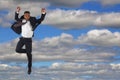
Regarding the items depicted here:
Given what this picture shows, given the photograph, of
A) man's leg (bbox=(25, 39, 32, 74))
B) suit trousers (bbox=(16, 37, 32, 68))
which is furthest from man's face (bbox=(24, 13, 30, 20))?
man's leg (bbox=(25, 39, 32, 74))

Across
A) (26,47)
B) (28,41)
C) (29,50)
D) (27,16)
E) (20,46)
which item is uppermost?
(27,16)

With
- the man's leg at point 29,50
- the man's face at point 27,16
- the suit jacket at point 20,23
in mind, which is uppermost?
the man's face at point 27,16

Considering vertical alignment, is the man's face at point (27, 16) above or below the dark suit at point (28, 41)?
above

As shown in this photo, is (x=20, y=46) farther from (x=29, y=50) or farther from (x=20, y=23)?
(x=20, y=23)

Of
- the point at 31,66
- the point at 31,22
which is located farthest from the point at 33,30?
the point at 31,66

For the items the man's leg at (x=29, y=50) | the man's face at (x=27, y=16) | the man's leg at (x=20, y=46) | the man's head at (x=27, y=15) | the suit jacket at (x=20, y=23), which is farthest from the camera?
the man's leg at (x=20, y=46)

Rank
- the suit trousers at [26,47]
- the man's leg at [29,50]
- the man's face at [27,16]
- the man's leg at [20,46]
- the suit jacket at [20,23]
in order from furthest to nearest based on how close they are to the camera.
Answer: the man's leg at [20,46] < the man's leg at [29,50] < the suit trousers at [26,47] < the suit jacket at [20,23] < the man's face at [27,16]

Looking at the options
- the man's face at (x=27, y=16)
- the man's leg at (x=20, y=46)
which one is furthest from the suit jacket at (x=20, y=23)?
the man's leg at (x=20, y=46)

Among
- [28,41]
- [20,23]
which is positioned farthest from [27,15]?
[28,41]

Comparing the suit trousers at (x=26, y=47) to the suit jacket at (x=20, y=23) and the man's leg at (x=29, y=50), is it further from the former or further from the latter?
the suit jacket at (x=20, y=23)

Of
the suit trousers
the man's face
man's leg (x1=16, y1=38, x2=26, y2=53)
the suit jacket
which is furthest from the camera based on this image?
man's leg (x1=16, y1=38, x2=26, y2=53)

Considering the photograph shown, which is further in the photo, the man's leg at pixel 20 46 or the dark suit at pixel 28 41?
the man's leg at pixel 20 46

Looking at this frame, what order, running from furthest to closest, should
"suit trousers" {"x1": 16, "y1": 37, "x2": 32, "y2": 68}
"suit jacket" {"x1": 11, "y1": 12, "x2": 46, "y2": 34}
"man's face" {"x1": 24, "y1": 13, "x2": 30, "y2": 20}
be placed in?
"suit trousers" {"x1": 16, "y1": 37, "x2": 32, "y2": 68} < "suit jacket" {"x1": 11, "y1": 12, "x2": 46, "y2": 34} < "man's face" {"x1": 24, "y1": 13, "x2": 30, "y2": 20}

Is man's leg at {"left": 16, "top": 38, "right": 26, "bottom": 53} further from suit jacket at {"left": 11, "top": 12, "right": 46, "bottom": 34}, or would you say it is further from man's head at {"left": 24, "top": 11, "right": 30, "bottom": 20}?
man's head at {"left": 24, "top": 11, "right": 30, "bottom": 20}
